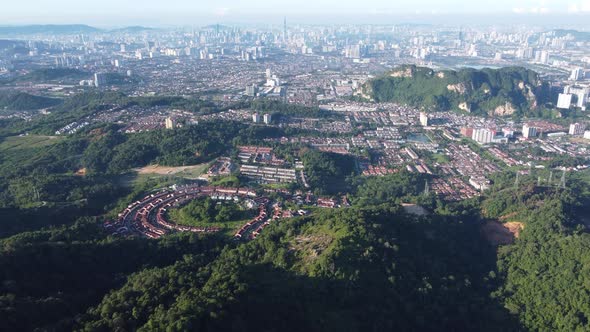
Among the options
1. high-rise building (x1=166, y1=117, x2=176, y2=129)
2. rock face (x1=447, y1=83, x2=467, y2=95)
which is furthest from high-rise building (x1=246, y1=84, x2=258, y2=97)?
rock face (x1=447, y1=83, x2=467, y2=95)

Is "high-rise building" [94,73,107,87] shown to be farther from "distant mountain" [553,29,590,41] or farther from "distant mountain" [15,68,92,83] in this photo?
"distant mountain" [553,29,590,41]

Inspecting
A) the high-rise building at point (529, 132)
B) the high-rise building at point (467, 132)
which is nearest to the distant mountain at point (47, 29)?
the high-rise building at point (467, 132)

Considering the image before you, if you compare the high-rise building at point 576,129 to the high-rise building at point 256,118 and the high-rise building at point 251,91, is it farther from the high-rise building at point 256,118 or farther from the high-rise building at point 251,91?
the high-rise building at point 251,91

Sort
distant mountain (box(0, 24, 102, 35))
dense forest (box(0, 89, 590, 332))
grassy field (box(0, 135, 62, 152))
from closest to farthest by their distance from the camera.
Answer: dense forest (box(0, 89, 590, 332)) → grassy field (box(0, 135, 62, 152)) → distant mountain (box(0, 24, 102, 35))

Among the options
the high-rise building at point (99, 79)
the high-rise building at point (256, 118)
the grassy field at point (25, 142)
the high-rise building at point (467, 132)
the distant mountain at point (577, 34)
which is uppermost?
the distant mountain at point (577, 34)

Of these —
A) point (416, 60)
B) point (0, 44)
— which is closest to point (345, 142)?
point (416, 60)

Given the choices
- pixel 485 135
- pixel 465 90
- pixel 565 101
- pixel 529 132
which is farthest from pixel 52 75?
pixel 565 101

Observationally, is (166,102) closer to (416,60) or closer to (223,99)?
(223,99)

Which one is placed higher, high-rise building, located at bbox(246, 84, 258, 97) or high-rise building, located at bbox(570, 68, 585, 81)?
high-rise building, located at bbox(570, 68, 585, 81)
